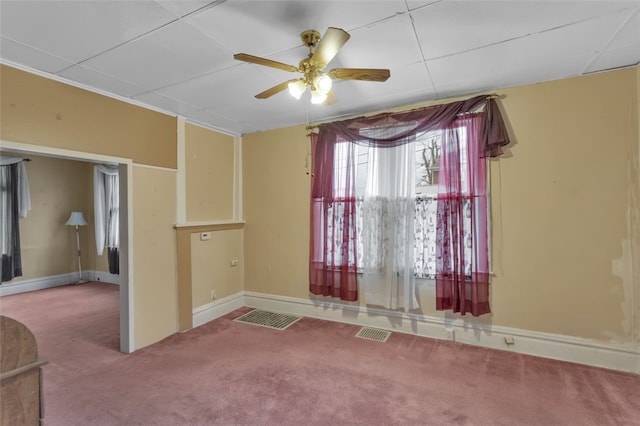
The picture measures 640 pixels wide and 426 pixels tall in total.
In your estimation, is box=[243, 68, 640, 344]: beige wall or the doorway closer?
box=[243, 68, 640, 344]: beige wall

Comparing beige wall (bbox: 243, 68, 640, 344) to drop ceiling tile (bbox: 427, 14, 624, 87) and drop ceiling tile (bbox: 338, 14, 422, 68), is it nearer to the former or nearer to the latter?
drop ceiling tile (bbox: 427, 14, 624, 87)

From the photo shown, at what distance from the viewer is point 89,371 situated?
2.62 metres

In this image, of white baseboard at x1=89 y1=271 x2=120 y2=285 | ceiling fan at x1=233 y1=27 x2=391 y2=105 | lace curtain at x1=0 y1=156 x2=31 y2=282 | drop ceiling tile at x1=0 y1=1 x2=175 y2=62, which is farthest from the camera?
white baseboard at x1=89 y1=271 x2=120 y2=285

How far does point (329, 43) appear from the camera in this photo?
1670 mm

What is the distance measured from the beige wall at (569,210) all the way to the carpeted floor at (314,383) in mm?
491

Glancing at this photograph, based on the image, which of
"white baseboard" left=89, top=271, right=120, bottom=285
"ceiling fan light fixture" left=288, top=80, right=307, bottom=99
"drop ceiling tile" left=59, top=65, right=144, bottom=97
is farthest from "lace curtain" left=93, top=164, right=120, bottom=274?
"ceiling fan light fixture" left=288, top=80, right=307, bottom=99

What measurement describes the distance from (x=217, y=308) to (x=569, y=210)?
4.03 metres

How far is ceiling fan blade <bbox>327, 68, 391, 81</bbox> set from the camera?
1911 millimetres

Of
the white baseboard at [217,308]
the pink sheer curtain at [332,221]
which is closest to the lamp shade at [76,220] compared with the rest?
the white baseboard at [217,308]

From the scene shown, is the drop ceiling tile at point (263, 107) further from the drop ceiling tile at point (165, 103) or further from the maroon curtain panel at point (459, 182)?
the maroon curtain panel at point (459, 182)

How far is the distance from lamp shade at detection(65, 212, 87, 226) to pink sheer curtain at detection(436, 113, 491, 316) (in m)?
6.40

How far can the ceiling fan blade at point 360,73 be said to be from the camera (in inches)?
75.2

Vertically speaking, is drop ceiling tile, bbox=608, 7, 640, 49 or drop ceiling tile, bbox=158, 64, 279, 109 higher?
drop ceiling tile, bbox=158, 64, 279, 109

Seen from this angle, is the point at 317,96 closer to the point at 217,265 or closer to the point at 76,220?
the point at 217,265
